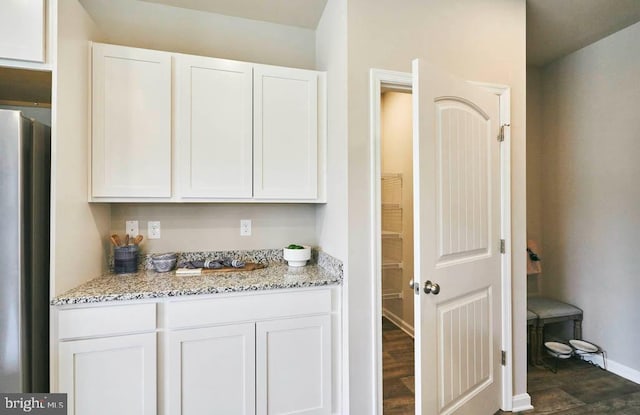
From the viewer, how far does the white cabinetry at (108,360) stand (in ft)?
4.80

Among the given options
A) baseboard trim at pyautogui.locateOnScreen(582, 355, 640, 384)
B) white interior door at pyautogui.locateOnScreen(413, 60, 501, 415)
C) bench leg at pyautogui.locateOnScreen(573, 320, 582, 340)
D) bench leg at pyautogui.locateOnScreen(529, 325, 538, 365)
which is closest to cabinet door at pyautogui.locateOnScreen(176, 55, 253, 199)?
white interior door at pyautogui.locateOnScreen(413, 60, 501, 415)

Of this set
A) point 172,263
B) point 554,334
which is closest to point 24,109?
point 172,263

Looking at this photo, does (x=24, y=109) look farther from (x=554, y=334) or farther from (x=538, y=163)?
(x=554, y=334)

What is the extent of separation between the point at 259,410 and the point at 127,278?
110 cm

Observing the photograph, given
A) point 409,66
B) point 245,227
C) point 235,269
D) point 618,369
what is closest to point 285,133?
point 245,227

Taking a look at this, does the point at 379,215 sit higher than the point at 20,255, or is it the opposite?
the point at 379,215

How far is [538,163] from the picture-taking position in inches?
121

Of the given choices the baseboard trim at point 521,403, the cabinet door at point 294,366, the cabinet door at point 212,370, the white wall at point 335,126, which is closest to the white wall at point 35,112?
the cabinet door at point 212,370

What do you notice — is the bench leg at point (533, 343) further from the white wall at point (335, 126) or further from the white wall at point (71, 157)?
the white wall at point (71, 157)

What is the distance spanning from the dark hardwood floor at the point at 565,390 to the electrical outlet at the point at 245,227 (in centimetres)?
158

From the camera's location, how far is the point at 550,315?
2.56m

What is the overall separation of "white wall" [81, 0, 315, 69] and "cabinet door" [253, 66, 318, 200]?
40cm

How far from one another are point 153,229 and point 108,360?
2.85 feet

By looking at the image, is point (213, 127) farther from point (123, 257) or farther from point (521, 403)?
point (521, 403)
